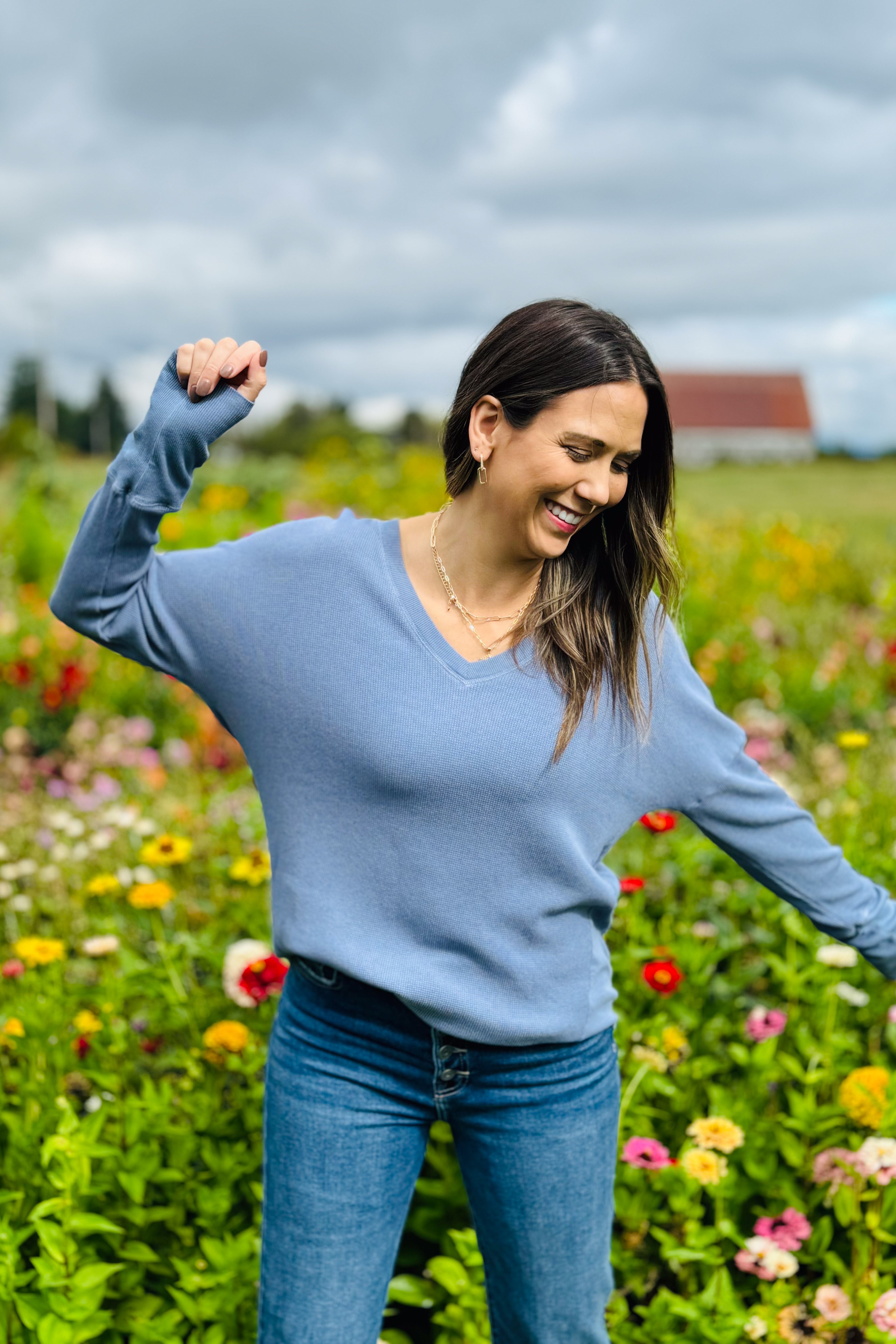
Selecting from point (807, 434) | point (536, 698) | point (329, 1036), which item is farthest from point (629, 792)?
point (807, 434)

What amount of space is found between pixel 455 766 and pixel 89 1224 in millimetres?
872

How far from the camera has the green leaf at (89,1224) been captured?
64.0 inches

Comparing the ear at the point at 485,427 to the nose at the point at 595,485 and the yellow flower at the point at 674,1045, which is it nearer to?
the nose at the point at 595,485

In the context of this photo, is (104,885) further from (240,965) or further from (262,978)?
(262,978)

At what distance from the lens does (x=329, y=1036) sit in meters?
1.53

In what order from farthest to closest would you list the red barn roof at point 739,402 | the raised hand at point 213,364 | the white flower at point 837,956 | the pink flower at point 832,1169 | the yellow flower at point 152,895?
the red barn roof at point 739,402, the yellow flower at point 152,895, the white flower at point 837,956, the pink flower at point 832,1169, the raised hand at point 213,364

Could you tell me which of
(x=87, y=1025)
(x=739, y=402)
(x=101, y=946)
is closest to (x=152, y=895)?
(x=101, y=946)

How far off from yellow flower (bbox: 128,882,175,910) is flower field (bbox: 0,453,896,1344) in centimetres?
2

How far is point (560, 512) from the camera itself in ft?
4.92

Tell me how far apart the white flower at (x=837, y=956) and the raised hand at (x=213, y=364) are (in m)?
1.52

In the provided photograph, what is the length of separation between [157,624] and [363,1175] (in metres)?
0.79

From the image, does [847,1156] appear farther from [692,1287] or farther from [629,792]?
[629,792]

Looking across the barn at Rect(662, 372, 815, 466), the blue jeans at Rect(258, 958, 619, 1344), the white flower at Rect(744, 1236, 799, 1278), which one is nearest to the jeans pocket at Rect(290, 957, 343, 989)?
the blue jeans at Rect(258, 958, 619, 1344)

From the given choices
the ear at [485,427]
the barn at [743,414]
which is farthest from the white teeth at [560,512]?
the barn at [743,414]
